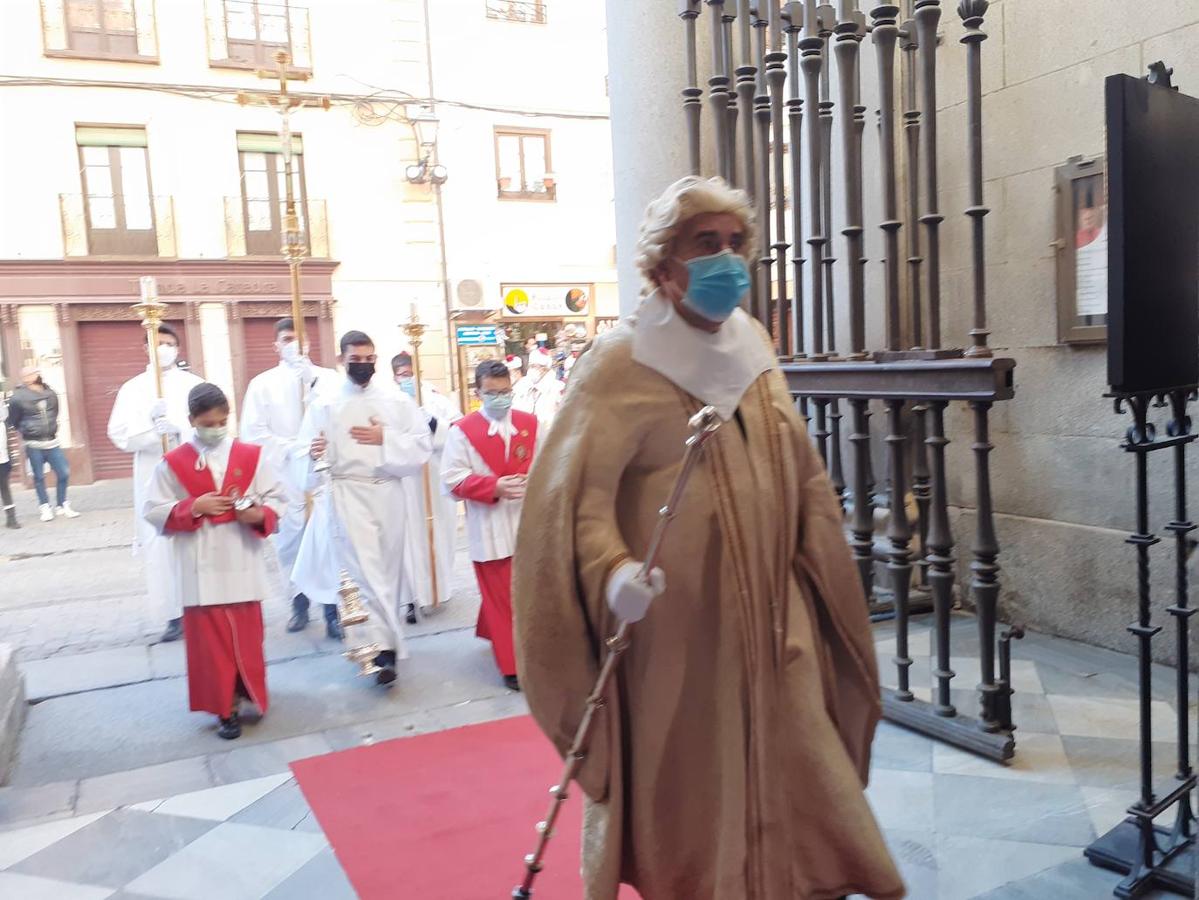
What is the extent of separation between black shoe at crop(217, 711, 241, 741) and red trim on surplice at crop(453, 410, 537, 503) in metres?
1.50

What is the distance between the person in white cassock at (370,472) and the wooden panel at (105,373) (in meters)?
11.9

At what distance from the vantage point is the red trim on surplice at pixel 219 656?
441 centimetres

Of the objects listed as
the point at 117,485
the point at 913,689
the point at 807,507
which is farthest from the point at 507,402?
the point at 117,485

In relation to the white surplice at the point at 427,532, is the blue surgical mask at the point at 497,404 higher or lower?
higher

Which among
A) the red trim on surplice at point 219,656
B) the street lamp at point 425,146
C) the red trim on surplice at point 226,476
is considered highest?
the street lamp at point 425,146

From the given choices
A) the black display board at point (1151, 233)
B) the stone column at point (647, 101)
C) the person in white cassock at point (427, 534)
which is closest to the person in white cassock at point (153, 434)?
the person in white cassock at point (427, 534)

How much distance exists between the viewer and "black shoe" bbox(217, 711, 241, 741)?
4375mm

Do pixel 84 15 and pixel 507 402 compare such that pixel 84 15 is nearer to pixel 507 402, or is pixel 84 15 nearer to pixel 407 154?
pixel 407 154

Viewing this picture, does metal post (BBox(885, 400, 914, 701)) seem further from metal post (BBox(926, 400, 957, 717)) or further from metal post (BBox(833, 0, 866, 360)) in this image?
metal post (BBox(833, 0, 866, 360))

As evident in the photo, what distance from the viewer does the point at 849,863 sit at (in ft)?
6.67

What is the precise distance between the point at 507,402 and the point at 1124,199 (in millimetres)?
3421

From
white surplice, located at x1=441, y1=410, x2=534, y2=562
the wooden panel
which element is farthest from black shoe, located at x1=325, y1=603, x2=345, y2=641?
the wooden panel

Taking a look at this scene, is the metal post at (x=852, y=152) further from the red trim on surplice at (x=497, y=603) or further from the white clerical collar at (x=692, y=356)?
the red trim on surplice at (x=497, y=603)

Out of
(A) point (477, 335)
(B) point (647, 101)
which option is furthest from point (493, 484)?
(A) point (477, 335)
